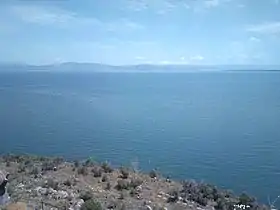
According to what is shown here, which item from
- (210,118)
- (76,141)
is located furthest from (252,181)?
(210,118)

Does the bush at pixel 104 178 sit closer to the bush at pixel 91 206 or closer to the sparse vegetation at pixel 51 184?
the sparse vegetation at pixel 51 184

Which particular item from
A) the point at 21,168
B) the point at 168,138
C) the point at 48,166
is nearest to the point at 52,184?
the point at 21,168

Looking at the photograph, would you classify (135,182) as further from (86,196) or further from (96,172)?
(86,196)

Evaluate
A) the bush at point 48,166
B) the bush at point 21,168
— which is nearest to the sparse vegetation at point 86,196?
the bush at point 21,168

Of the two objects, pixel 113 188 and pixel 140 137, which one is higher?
pixel 113 188

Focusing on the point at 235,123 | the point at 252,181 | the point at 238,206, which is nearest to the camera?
the point at 238,206

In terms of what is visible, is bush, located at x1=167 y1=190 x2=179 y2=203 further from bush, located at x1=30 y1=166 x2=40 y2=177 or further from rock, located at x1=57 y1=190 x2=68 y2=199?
bush, located at x1=30 y1=166 x2=40 y2=177

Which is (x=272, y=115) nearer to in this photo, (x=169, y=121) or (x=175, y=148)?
(x=169, y=121)

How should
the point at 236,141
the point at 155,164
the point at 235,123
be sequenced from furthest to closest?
the point at 235,123 < the point at 236,141 < the point at 155,164
